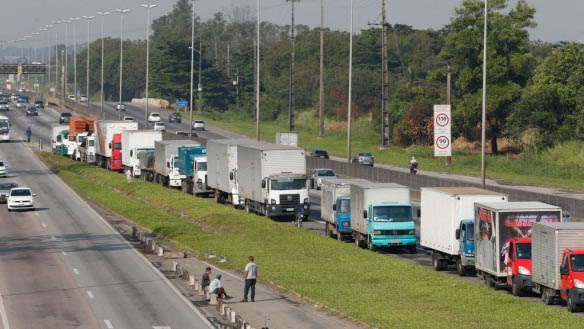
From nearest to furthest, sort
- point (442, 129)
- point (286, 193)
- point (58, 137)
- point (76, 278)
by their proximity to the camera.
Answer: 1. point (76, 278)
2. point (286, 193)
3. point (442, 129)
4. point (58, 137)

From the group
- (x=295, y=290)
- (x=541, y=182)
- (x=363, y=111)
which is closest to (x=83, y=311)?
(x=295, y=290)

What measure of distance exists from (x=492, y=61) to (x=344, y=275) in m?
76.4

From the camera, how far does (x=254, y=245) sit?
54875 mm

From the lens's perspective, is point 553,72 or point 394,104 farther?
point 394,104

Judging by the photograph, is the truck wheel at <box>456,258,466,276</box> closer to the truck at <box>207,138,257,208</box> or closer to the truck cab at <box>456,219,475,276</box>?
the truck cab at <box>456,219,475,276</box>

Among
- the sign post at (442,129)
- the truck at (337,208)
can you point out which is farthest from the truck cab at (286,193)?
the sign post at (442,129)

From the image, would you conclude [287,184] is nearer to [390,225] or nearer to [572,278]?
[390,225]

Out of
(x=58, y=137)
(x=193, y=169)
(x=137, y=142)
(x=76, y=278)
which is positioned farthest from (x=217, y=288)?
(x=58, y=137)

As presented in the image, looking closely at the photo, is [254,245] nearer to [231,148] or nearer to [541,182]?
[231,148]

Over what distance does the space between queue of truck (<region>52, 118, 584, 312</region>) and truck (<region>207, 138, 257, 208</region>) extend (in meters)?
0.06

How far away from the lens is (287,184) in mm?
65062

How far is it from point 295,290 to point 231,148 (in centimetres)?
3242

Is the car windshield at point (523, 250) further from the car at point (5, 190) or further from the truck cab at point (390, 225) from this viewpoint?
the car at point (5, 190)

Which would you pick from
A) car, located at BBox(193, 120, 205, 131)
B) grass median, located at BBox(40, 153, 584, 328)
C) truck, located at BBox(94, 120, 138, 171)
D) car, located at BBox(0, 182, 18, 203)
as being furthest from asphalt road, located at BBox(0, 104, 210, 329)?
car, located at BBox(193, 120, 205, 131)
